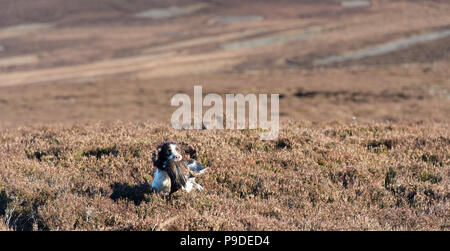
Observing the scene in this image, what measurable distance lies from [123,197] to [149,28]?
111 meters

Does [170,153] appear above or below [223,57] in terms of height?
below

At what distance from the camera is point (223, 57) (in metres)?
69.5

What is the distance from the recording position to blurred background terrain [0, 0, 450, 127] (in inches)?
1441

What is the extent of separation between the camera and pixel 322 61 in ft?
205

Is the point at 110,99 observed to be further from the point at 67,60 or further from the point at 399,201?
the point at 67,60

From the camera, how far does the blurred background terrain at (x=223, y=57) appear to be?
36.6 metres

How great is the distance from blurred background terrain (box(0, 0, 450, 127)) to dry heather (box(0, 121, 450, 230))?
1061cm

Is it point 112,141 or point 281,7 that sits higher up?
point 281,7

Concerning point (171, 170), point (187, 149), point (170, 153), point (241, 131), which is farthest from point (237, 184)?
point (241, 131)

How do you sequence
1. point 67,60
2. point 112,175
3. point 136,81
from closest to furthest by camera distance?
point 112,175
point 136,81
point 67,60

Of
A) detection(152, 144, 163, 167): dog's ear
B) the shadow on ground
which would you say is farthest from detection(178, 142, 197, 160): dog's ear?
the shadow on ground

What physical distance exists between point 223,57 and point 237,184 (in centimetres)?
6366

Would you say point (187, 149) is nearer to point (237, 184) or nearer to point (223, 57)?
point (237, 184)
